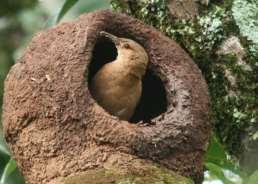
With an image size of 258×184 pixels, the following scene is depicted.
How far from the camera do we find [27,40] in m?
4.80

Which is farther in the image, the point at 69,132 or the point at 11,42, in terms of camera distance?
the point at 11,42

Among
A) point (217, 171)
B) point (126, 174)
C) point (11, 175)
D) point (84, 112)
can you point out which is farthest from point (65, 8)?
point (126, 174)

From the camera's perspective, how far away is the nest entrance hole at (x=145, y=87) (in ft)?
15.1

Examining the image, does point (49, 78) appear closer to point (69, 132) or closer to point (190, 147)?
point (69, 132)

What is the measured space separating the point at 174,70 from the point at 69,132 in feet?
2.02

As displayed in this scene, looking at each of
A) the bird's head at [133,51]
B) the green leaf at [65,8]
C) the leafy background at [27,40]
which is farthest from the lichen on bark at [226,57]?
the green leaf at [65,8]

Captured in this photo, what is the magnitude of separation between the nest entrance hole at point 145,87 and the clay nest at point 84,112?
0.31 ft

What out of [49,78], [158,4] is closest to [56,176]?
[49,78]

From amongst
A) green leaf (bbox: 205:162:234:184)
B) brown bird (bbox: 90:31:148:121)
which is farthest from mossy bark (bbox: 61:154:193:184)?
green leaf (bbox: 205:162:234:184)

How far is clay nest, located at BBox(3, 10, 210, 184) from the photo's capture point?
394cm

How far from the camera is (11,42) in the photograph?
4633 millimetres

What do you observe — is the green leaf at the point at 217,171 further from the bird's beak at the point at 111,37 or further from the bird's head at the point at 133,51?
the bird's beak at the point at 111,37

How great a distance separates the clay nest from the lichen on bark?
0.32ft

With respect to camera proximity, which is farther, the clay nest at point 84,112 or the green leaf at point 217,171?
the green leaf at point 217,171
